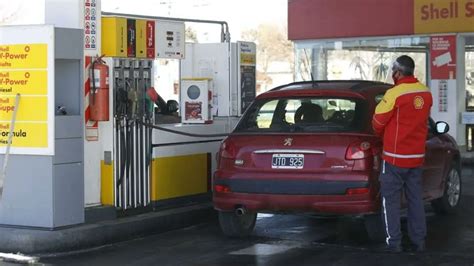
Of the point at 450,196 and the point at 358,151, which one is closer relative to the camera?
the point at 358,151

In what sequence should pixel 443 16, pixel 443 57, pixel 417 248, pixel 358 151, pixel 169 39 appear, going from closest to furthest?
pixel 358 151 < pixel 417 248 < pixel 169 39 < pixel 443 16 < pixel 443 57

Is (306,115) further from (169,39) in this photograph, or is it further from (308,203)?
(169,39)

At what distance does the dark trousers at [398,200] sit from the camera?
7379 mm

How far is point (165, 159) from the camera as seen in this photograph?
9.30 m

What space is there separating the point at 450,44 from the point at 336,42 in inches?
121

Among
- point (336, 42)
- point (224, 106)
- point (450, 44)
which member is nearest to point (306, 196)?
point (224, 106)

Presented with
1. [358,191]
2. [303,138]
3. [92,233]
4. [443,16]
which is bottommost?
[92,233]

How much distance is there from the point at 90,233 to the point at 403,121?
3.27 m

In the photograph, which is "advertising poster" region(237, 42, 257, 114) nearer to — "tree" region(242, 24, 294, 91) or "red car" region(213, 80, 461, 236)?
"red car" region(213, 80, 461, 236)

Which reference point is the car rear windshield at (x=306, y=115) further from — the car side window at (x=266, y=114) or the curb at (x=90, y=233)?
the curb at (x=90, y=233)

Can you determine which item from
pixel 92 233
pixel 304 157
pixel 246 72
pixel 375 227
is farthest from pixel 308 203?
pixel 246 72

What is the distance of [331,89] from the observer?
8.19 m

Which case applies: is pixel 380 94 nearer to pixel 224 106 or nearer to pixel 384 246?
pixel 384 246

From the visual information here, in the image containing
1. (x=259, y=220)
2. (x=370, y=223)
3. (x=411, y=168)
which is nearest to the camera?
(x=411, y=168)
